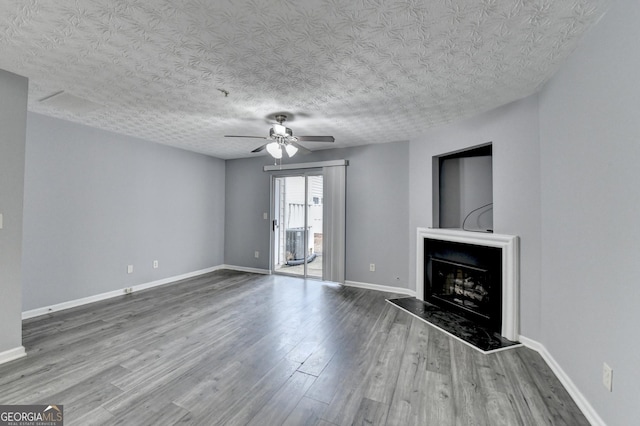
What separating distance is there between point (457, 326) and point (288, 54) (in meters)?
3.19

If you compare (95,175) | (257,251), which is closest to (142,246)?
(95,175)

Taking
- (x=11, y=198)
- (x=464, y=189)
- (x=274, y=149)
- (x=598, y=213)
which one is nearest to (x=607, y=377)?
(x=598, y=213)

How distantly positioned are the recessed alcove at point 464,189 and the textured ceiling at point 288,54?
0.78 metres

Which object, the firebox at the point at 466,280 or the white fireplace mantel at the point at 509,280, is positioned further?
the firebox at the point at 466,280

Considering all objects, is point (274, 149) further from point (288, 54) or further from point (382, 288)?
point (382, 288)

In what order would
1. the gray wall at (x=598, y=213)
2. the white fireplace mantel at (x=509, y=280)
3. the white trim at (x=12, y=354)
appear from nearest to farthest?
the gray wall at (x=598, y=213), the white trim at (x=12, y=354), the white fireplace mantel at (x=509, y=280)

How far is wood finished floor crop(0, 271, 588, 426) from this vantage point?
1.66m

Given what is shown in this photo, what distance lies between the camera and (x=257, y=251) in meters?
5.50

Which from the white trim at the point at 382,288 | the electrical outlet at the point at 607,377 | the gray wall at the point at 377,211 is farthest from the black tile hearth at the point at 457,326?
the electrical outlet at the point at 607,377

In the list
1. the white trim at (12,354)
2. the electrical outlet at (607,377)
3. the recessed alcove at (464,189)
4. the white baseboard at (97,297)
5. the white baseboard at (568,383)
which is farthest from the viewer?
the recessed alcove at (464,189)

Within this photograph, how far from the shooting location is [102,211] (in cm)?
375

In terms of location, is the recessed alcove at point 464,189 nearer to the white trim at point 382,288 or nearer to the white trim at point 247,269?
the white trim at point 382,288

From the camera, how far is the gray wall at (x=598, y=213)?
1324mm

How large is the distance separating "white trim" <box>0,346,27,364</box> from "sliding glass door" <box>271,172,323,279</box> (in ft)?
11.6
